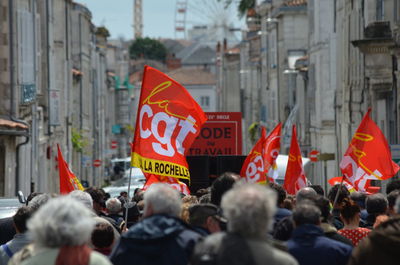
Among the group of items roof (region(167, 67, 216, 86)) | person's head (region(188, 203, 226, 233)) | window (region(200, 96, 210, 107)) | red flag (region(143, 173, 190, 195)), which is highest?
roof (region(167, 67, 216, 86))

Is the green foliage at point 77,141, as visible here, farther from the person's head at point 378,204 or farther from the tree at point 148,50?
the tree at point 148,50

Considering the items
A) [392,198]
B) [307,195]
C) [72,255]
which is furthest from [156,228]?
[392,198]

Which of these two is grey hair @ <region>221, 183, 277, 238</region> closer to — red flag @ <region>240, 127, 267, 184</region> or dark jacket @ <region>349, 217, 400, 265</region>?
dark jacket @ <region>349, 217, 400, 265</region>

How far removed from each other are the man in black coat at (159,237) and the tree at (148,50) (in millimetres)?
159224

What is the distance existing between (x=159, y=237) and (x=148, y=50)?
160714mm

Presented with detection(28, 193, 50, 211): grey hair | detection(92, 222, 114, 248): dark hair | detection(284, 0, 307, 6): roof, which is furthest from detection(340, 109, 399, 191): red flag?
detection(284, 0, 307, 6): roof

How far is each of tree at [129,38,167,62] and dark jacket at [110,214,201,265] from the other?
15928 centimetres

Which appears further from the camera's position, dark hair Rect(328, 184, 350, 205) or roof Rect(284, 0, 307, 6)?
roof Rect(284, 0, 307, 6)

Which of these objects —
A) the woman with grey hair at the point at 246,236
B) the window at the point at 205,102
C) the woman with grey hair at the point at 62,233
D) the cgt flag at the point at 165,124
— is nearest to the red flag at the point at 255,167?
the cgt flag at the point at 165,124

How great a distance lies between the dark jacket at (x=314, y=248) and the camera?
8.84 metres

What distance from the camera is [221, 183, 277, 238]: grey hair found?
7.06 meters

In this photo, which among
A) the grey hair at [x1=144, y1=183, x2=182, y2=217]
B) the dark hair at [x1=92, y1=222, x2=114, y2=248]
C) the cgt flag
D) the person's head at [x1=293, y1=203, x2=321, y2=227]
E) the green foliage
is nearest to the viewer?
the grey hair at [x1=144, y1=183, x2=182, y2=217]

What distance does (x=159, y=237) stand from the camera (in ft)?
26.5

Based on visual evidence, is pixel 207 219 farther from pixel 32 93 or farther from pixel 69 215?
pixel 32 93
